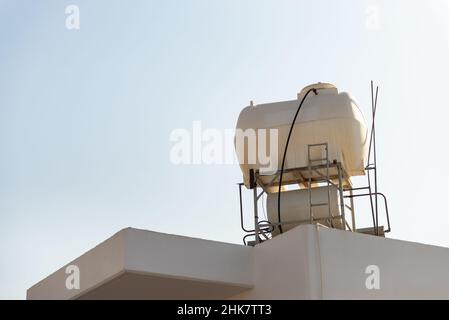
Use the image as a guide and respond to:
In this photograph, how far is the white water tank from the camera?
14.7m

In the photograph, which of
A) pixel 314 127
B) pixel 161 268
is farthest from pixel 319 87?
pixel 161 268

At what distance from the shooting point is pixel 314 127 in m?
14.8

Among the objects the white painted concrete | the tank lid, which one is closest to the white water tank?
the tank lid

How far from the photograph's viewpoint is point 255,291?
13023 mm

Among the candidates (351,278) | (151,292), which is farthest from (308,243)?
(151,292)

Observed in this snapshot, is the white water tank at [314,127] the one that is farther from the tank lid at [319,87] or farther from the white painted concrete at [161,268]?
the white painted concrete at [161,268]

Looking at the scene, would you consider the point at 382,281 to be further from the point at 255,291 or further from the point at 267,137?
the point at 267,137

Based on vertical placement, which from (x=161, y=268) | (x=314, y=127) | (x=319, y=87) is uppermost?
(x=319, y=87)

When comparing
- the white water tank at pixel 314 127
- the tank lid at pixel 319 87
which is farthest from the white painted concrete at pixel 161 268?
the tank lid at pixel 319 87

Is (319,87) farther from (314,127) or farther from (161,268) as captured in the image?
(161,268)

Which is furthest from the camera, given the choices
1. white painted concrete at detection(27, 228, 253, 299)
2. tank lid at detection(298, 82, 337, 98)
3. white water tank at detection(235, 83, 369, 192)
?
tank lid at detection(298, 82, 337, 98)

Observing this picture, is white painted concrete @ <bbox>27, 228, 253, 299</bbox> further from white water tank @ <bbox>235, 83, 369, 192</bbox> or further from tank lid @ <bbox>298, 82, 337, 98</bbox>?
tank lid @ <bbox>298, 82, 337, 98</bbox>
